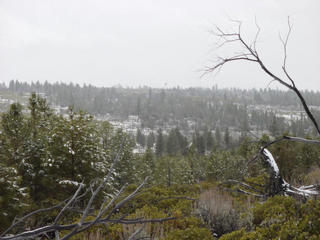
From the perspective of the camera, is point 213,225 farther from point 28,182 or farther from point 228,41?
point 28,182

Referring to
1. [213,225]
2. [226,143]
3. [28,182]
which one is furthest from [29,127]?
[226,143]

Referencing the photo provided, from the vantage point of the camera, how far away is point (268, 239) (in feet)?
8.30

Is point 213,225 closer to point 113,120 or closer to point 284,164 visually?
point 284,164

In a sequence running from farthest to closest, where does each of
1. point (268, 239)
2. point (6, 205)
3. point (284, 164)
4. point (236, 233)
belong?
point (284, 164)
point (6, 205)
point (236, 233)
point (268, 239)

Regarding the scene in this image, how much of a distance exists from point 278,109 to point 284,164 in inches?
6561

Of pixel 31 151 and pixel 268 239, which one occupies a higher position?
pixel 268 239

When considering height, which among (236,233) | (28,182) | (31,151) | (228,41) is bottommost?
(28,182)

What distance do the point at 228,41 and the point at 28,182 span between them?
8.87 meters

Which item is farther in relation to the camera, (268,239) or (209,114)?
(209,114)

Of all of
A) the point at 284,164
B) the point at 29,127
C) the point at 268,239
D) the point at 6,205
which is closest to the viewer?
the point at 268,239

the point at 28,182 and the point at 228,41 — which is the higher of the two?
the point at 228,41

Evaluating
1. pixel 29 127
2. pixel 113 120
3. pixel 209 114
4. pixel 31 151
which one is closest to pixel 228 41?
pixel 31 151

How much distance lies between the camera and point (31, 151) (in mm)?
9141

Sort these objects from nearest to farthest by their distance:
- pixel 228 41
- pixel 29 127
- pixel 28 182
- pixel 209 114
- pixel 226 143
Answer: pixel 228 41, pixel 28 182, pixel 29 127, pixel 226 143, pixel 209 114
